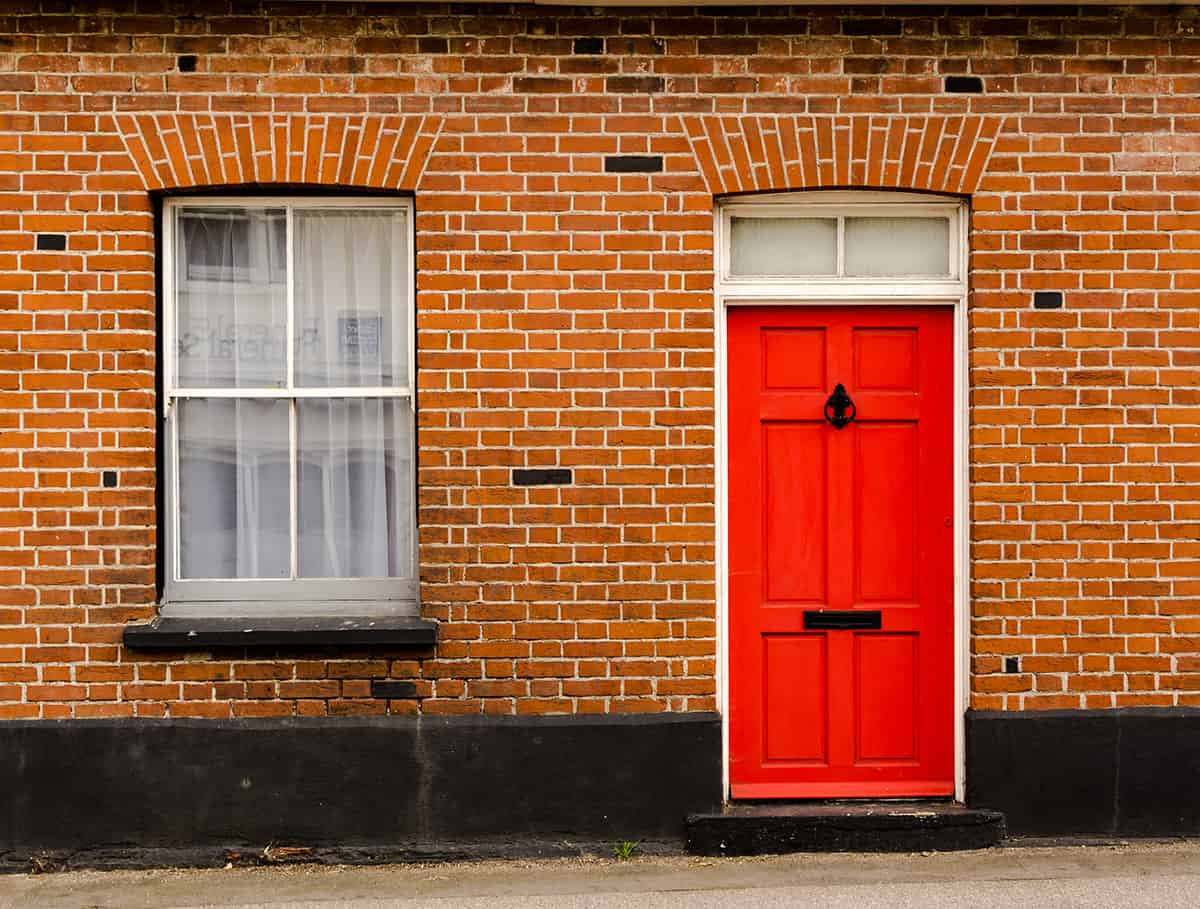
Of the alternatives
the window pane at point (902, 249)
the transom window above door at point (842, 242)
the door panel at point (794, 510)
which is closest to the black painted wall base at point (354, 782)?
the door panel at point (794, 510)

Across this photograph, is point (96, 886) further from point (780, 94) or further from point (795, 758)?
point (780, 94)

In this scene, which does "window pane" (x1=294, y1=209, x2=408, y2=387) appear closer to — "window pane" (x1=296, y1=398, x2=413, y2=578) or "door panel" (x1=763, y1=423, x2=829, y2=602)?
"window pane" (x1=296, y1=398, x2=413, y2=578)

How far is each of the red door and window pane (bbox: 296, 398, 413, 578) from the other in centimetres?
158

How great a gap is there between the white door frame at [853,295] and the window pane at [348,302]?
59.7 inches

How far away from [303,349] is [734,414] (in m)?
2.07

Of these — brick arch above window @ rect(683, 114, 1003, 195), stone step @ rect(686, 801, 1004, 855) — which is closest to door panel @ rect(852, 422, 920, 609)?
stone step @ rect(686, 801, 1004, 855)

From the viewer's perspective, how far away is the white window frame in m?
5.86

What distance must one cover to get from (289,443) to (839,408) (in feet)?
8.57

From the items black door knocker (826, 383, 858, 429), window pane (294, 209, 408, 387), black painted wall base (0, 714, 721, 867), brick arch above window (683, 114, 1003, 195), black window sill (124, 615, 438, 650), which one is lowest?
black painted wall base (0, 714, 721, 867)

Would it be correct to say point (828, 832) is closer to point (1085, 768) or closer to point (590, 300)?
point (1085, 768)

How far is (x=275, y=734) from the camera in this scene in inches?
225

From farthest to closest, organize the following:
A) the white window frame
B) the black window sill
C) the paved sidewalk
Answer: the white window frame
the black window sill
the paved sidewalk

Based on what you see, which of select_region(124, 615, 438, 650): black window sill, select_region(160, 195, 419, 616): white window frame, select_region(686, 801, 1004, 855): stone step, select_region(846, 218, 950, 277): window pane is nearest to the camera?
select_region(124, 615, 438, 650): black window sill

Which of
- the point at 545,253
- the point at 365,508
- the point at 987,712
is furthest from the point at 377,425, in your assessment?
the point at 987,712
